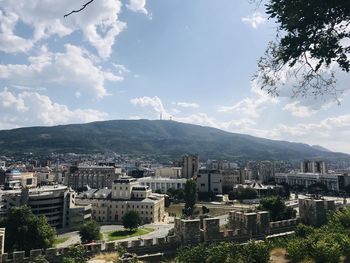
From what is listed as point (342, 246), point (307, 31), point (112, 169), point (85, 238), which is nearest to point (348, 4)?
point (307, 31)

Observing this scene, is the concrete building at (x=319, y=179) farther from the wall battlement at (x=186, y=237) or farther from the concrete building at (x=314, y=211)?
the wall battlement at (x=186, y=237)

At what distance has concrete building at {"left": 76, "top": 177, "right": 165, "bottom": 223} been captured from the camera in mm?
82625

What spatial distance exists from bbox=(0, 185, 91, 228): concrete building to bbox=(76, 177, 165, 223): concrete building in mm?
6102

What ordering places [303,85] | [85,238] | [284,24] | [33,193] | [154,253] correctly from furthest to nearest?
[33,193] → [85,238] → [154,253] → [303,85] → [284,24]

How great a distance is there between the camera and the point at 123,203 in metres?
83.2

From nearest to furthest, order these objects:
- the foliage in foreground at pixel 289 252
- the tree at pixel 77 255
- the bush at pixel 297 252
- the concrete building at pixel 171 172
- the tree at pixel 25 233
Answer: the tree at pixel 77 255
the foliage in foreground at pixel 289 252
the bush at pixel 297 252
the tree at pixel 25 233
the concrete building at pixel 171 172

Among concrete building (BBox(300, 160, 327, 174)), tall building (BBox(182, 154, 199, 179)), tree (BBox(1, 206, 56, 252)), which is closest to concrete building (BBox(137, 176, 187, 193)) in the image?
tall building (BBox(182, 154, 199, 179))

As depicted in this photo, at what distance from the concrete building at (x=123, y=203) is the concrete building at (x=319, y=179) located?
95.2 m

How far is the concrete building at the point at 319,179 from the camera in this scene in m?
147

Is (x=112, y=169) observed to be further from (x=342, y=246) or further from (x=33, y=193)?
→ (x=342, y=246)

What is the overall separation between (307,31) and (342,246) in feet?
34.4

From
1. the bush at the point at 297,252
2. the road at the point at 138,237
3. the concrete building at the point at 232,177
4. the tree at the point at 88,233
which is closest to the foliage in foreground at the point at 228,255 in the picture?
the bush at the point at 297,252

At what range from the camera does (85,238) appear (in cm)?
5456

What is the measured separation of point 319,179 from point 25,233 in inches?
5670
